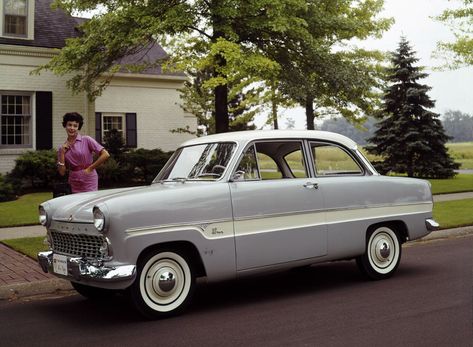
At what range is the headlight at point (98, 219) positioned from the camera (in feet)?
15.5

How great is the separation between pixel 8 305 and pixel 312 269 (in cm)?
380

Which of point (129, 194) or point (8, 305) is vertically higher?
point (129, 194)

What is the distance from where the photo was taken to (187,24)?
1522 centimetres

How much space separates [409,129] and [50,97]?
57.6ft

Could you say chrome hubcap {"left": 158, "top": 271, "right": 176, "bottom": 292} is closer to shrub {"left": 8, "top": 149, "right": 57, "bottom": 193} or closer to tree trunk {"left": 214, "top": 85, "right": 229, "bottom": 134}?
tree trunk {"left": 214, "top": 85, "right": 229, "bottom": 134}

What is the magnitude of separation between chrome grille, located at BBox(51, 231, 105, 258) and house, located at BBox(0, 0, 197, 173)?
13.6m

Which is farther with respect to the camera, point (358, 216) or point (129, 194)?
point (358, 216)

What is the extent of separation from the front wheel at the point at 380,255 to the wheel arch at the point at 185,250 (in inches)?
83.9

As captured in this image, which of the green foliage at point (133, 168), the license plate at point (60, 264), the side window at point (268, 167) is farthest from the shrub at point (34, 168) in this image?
the side window at point (268, 167)

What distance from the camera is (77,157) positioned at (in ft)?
22.2

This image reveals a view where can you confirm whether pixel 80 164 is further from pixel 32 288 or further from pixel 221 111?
pixel 221 111

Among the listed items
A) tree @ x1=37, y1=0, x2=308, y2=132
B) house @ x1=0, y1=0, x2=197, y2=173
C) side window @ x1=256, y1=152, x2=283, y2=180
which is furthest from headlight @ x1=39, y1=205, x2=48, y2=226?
house @ x1=0, y1=0, x2=197, y2=173

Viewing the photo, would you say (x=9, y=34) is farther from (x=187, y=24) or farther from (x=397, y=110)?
(x=397, y=110)

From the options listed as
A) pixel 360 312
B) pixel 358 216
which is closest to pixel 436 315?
pixel 360 312
